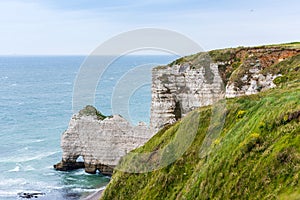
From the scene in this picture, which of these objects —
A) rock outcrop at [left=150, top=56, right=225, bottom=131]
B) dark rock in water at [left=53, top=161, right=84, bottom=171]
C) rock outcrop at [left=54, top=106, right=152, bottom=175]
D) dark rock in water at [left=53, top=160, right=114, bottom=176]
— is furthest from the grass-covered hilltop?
dark rock in water at [left=53, top=161, right=84, bottom=171]

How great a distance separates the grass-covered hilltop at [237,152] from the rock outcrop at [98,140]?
1836cm

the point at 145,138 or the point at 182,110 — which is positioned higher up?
the point at 182,110

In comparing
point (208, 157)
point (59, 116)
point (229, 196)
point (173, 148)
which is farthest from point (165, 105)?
point (59, 116)

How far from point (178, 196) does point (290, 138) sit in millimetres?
6955

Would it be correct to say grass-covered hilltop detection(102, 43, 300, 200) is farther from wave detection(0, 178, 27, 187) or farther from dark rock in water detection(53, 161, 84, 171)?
wave detection(0, 178, 27, 187)

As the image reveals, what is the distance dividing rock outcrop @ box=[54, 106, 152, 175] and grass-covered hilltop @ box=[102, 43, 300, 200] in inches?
723

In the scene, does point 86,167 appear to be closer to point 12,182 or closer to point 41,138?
point 12,182

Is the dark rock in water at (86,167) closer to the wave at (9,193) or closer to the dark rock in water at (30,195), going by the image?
the dark rock in water at (30,195)

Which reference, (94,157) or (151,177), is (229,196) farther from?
(94,157)

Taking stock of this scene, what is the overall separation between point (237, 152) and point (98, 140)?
1395 inches

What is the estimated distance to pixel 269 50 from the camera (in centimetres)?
4078

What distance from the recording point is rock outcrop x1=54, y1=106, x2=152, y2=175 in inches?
2082

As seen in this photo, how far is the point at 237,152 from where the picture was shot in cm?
2108

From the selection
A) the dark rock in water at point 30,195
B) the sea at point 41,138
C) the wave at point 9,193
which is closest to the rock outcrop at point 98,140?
the sea at point 41,138
